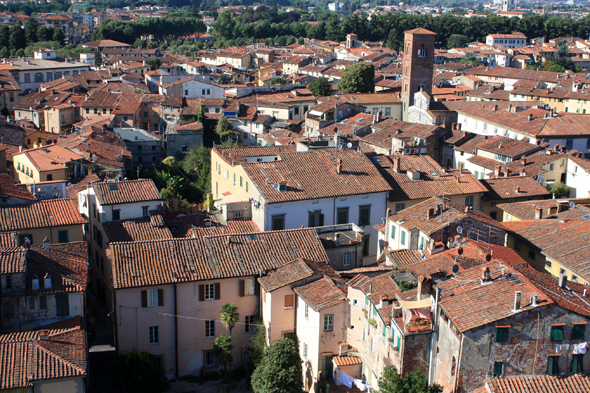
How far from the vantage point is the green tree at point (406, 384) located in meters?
20.9

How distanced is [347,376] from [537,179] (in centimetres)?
2805

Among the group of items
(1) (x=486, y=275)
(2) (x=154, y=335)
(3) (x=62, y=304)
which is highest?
(1) (x=486, y=275)

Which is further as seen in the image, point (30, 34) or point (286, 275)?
point (30, 34)

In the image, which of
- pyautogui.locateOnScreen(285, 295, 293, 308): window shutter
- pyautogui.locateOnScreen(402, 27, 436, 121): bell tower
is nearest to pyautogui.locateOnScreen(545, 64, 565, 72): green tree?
pyautogui.locateOnScreen(402, 27, 436, 121): bell tower

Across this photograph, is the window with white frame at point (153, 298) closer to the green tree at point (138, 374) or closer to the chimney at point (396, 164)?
the green tree at point (138, 374)

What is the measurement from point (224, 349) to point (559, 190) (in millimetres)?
28462

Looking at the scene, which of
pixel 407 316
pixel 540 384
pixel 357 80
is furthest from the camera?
pixel 357 80

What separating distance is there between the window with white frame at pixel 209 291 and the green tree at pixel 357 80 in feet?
194

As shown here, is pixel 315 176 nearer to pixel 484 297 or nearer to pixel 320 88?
pixel 484 297

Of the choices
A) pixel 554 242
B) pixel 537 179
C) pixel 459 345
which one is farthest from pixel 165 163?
pixel 459 345

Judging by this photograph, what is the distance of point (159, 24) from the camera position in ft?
534

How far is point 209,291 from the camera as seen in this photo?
27.9 meters

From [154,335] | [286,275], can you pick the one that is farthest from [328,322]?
[154,335]

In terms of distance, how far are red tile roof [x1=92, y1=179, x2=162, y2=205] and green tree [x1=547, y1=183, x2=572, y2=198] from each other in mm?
26442
